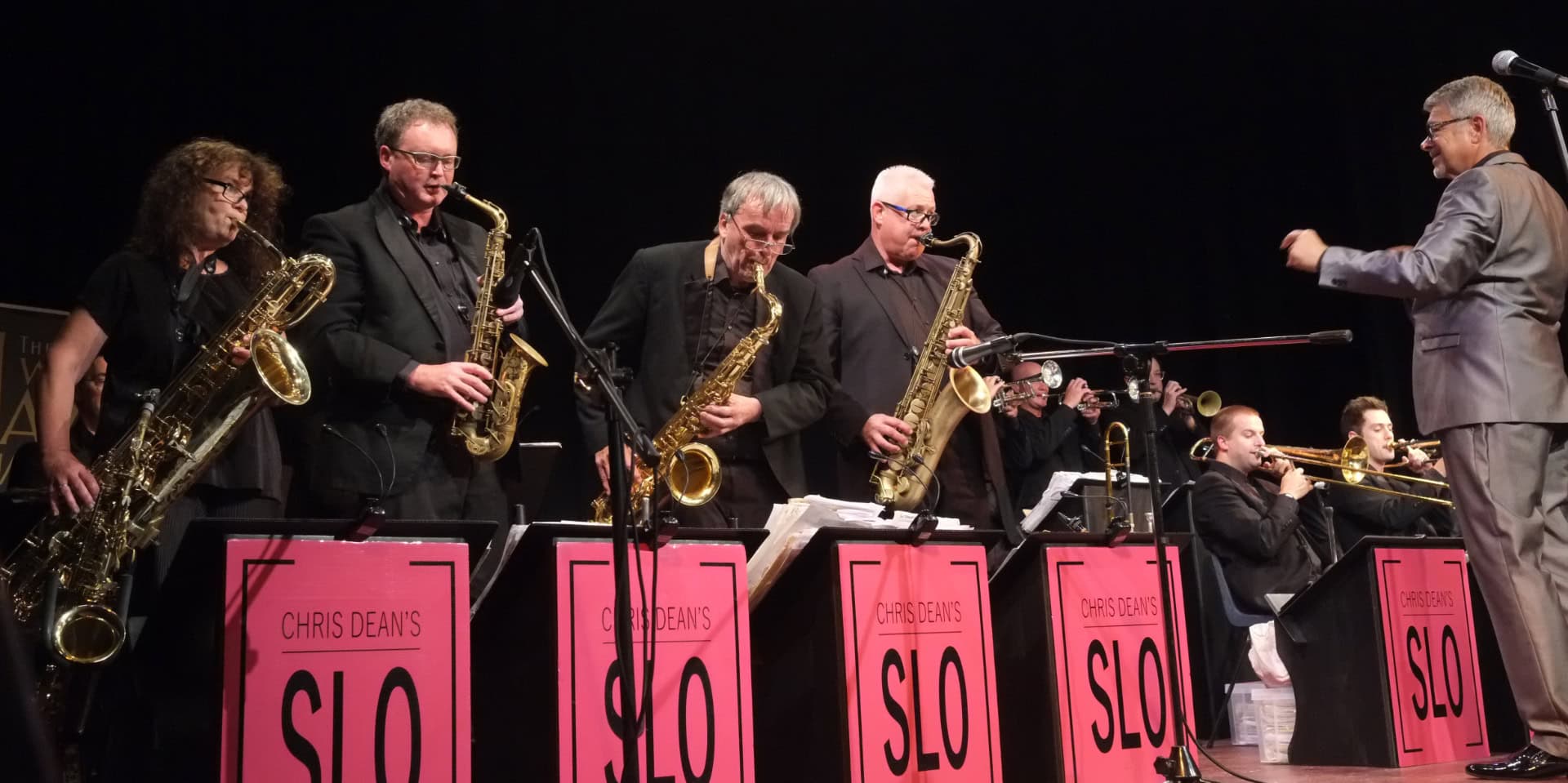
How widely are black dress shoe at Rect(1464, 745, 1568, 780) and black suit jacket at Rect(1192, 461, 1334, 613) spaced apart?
2009 mm

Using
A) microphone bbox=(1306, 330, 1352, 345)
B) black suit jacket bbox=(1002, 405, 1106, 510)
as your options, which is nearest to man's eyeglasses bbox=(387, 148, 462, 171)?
microphone bbox=(1306, 330, 1352, 345)

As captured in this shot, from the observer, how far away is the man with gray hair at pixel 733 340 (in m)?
3.67

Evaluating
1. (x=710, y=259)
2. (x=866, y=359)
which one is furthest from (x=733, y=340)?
(x=866, y=359)

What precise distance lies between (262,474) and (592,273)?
2907mm

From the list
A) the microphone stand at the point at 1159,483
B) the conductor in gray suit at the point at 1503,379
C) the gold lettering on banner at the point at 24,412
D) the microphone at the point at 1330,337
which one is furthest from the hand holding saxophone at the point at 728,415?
the gold lettering on banner at the point at 24,412

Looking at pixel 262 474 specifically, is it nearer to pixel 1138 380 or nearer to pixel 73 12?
→ pixel 1138 380

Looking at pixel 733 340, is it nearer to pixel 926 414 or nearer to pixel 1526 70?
pixel 926 414

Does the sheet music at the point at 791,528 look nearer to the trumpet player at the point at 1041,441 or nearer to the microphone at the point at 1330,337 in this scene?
the microphone at the point at 1330,337

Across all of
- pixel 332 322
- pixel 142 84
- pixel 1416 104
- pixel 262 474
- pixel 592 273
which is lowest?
pixel 262 474

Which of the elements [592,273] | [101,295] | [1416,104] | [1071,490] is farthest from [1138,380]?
[1416,104]

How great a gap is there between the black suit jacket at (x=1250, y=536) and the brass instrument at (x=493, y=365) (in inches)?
129

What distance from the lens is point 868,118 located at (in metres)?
7.00

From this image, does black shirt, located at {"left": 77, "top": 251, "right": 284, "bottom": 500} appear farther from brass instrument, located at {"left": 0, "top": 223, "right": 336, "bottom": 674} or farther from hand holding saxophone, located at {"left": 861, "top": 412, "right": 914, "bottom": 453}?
hand holding saxophone, located at {"left": 861, "top": 412, "right": 914, "bottom": 453}

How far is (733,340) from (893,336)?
2.22ft
